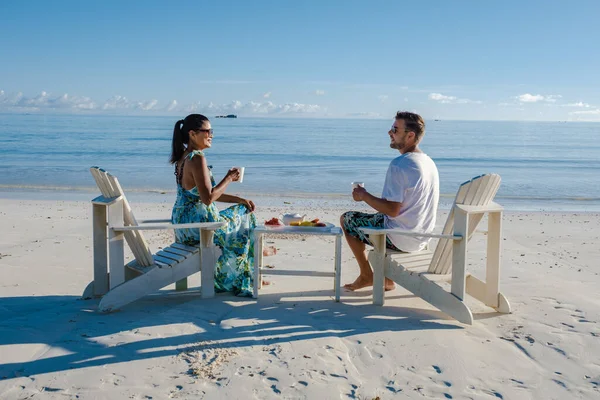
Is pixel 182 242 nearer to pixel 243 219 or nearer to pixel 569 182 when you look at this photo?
pixel 243 219

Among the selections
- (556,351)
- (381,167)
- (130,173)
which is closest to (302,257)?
(556,351)

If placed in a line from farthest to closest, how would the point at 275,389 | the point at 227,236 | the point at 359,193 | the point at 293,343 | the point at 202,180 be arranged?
1. the point at 227,236
2. the point at 359,193
3. the point at 202,180
4. the point at 293,343
5. the point at 275,389

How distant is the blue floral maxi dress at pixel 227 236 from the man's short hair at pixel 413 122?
1.59 metres

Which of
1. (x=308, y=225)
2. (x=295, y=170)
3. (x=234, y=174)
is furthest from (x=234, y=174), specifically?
(x=295, y=170)

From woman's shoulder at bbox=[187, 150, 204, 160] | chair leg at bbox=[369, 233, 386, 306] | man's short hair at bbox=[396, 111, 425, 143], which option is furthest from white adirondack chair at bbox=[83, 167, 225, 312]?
man's short hair at bbox=[396, 111, 425, 143]

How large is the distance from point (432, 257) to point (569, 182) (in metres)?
17.0

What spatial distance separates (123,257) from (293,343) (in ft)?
5.32

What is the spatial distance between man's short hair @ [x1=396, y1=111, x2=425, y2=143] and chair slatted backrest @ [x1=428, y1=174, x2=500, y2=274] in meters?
0.62

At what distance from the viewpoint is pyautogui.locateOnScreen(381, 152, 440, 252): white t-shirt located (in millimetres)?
4840

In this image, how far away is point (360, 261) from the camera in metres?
5.51

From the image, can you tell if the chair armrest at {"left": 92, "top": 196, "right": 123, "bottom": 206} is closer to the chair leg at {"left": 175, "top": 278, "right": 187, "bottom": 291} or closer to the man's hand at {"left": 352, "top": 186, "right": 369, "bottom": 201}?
the chair leg at {"left": 175, "top": 278, "right": 187, "bottom": 291}

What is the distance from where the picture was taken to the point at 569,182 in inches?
789

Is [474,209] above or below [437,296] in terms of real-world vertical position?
above

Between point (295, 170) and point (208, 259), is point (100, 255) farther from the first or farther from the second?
point (295, 170)
